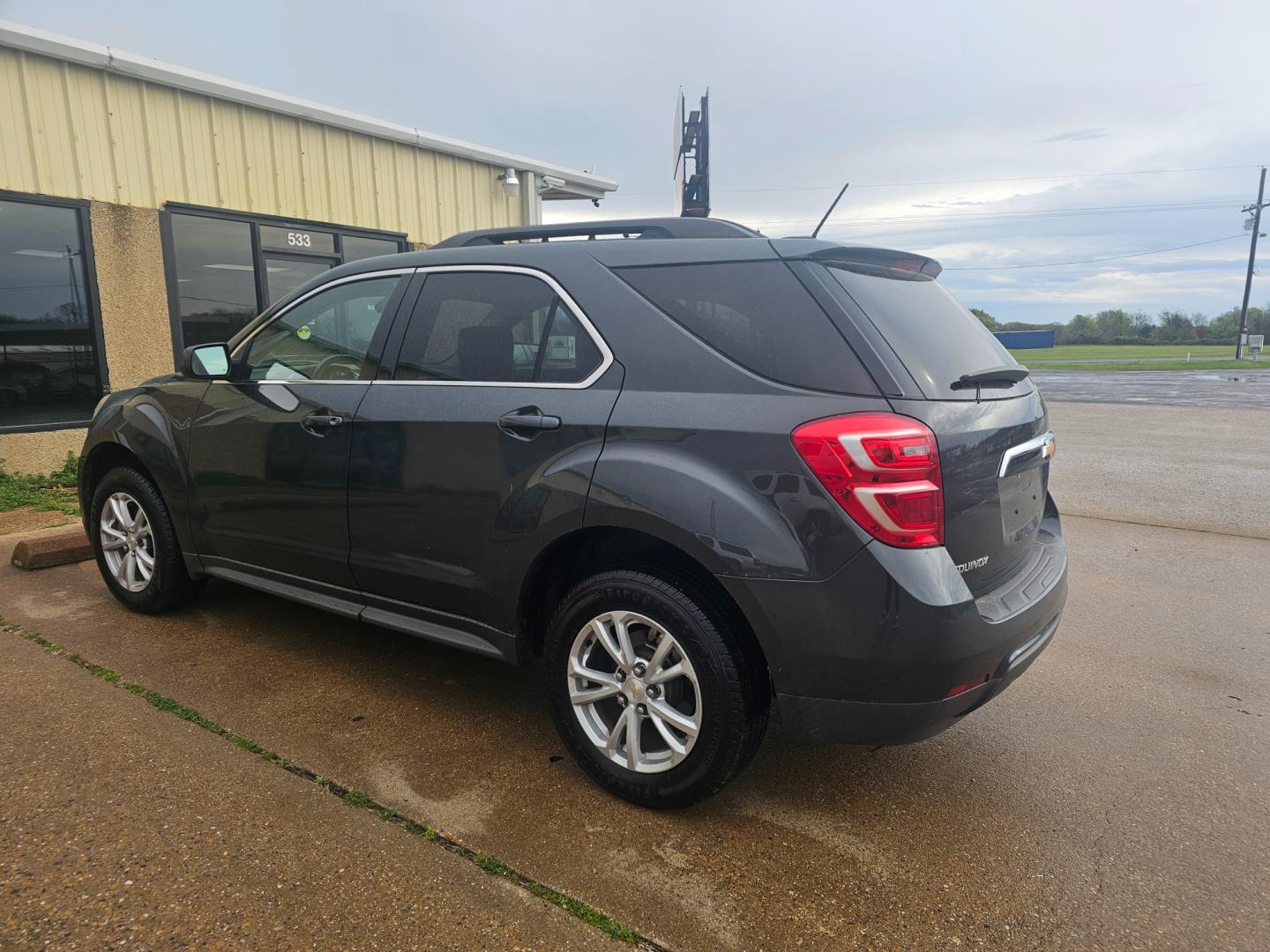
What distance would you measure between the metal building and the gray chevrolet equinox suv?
5561 millimetres

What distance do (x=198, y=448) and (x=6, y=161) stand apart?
524 centimetres

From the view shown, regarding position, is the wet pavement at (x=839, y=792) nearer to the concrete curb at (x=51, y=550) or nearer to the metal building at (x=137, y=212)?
the concrete curb at (x=51, y=550)

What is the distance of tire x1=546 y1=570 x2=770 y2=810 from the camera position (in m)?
2.42

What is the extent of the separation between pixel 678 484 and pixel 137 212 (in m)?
7.82

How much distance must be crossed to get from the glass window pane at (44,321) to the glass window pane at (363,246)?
295 cm

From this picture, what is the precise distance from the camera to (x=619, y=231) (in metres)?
3.10

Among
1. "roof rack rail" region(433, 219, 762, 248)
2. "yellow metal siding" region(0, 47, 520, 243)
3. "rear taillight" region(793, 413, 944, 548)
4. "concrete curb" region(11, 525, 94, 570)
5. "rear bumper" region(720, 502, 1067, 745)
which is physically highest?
"yellow metal siding" region(0, 47, 520, 243)

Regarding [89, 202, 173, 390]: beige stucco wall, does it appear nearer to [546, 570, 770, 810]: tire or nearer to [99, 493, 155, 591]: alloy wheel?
[99, 493, 155, 591]: alloy wheel

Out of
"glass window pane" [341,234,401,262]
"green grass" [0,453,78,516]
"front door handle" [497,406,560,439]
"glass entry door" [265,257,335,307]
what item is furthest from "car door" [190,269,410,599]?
"glass window pane" [341,234,401,262]

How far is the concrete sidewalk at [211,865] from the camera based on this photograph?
2.06 meters

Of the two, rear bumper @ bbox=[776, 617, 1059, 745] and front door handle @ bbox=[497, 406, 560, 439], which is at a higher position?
front door handle @ bbox=[497, 406, 560, 439]

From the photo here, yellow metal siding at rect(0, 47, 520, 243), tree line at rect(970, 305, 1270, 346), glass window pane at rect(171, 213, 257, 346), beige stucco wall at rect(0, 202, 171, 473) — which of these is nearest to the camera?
yellow metal siding at rect(0, 47, 520, 243)

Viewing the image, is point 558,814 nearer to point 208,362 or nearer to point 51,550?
point 208,362

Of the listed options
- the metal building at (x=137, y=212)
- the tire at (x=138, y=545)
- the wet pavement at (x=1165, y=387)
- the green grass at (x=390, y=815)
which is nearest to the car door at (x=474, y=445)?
the green grass at (x=390, y=815)
